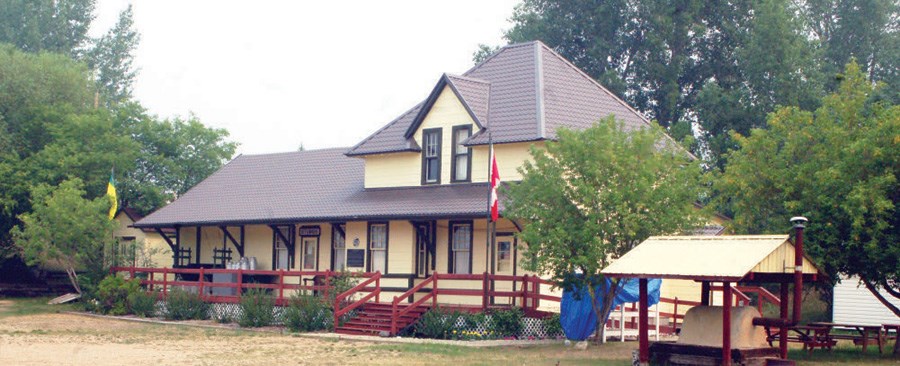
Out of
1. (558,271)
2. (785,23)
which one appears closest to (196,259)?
(558,271)

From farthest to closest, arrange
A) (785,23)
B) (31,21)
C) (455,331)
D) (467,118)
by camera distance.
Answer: (31,21) → (785,23) → (467,118) → (455,331)

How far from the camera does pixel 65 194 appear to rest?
40.2 metres

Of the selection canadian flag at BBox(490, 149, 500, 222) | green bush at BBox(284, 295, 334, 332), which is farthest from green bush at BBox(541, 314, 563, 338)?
green bush at BBox(284, 295, 334, 332)

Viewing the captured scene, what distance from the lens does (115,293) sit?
36.9 meters

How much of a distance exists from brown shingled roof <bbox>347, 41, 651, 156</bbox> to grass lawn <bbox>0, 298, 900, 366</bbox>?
24.4 feet

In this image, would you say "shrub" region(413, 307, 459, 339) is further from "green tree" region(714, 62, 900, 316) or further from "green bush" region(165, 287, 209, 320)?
"green bush" region(165, 287, 209, 320)

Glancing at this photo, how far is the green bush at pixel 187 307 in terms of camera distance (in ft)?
112

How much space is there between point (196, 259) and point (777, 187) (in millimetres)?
23341

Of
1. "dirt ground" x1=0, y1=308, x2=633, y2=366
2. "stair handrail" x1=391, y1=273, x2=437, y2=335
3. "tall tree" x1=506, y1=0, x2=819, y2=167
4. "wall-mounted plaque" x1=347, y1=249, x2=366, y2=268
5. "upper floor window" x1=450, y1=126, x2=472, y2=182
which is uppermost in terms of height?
"tall tree" x1=506, y1=0, x2=819, y2=167

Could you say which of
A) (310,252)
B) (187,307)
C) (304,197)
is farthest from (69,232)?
(310,252)

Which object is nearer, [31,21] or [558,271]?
[558,271]

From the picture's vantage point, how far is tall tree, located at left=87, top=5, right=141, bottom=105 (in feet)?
259

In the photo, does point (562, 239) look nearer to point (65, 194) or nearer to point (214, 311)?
point (214, 311)

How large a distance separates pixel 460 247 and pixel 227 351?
31.2 ft
